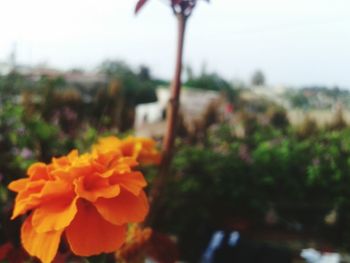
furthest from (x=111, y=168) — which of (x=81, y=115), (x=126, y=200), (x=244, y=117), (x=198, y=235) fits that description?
(x=81, y=115)

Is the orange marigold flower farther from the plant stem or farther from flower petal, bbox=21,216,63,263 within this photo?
the plant stem

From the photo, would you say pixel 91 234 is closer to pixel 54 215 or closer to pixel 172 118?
pixel 54 215

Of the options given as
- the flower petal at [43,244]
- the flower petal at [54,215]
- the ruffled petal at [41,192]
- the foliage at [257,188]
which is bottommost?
the foliage at [257,188]

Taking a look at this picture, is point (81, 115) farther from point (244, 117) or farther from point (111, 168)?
point (111, 168)

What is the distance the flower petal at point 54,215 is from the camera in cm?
71

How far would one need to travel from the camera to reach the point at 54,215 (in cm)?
73

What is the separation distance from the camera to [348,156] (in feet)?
9.25

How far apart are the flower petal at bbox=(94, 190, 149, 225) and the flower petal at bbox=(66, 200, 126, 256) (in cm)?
2

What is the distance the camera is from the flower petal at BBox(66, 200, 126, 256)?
72cm

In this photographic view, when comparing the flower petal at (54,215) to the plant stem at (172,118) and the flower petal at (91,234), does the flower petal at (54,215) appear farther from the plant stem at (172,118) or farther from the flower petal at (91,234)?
the plant stem at (172,118)

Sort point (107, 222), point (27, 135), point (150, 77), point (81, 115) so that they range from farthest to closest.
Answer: point (150, 77), point (81, 115), point (27, 135), point (107, 222)

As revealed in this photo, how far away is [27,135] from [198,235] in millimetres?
1100

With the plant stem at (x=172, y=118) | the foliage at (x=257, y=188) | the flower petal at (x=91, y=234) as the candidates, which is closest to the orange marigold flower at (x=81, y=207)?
the flower petal at (x=91, y=234)

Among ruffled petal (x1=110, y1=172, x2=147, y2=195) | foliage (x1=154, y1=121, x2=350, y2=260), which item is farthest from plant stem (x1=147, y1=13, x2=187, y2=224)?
foliage (x1=154, y1=121, x2=350, y2=260)
